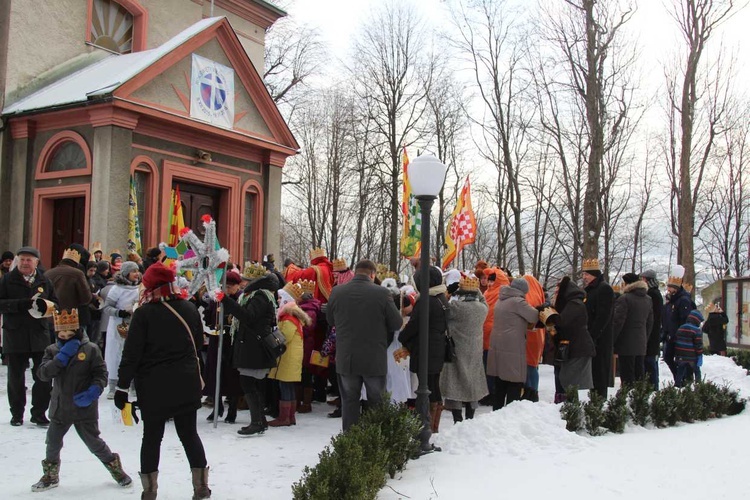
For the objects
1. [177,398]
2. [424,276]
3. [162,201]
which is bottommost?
[177,398]

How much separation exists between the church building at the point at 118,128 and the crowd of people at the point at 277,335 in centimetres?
452

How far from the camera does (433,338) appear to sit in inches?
298

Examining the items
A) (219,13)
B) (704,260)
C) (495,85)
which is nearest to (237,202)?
(219,13)

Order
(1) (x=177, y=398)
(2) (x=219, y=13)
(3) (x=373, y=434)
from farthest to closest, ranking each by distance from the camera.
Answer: (2) (x=219, y=13)
(3) (x=373, y=434)
(1) (x=177, y=398)

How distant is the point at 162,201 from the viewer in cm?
1538

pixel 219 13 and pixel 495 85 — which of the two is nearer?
pixel 219 13

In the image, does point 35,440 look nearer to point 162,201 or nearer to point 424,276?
point 424,276

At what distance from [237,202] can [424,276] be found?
11417mm

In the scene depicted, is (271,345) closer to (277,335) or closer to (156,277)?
(277,335)

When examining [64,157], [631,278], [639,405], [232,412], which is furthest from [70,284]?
[64,157]

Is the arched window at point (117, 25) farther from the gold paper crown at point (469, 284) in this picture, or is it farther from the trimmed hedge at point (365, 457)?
the trimmed hedge at point (365, 457)

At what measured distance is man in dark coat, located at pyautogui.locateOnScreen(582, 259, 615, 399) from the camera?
9062 mm

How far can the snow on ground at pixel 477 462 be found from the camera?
5699 mm

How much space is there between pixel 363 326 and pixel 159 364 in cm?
235
